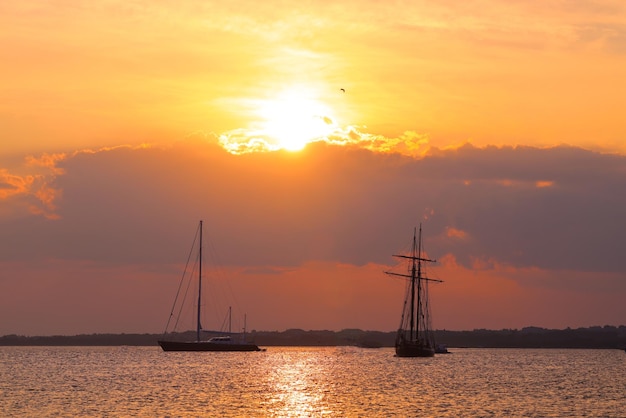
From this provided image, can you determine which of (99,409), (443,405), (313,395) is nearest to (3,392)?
(99,409)

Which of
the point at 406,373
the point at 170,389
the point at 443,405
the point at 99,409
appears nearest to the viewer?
the point at 99,409

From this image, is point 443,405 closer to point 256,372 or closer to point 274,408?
point 274,408

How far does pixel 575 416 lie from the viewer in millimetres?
90875

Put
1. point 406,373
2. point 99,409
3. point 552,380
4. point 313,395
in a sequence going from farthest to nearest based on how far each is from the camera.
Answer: point 406,373, point 552,380, point 313,395, point 99,409

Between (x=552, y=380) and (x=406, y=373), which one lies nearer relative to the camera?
(x=552, y=380)

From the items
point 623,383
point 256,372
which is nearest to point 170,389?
point 256,372

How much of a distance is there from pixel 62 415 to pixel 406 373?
276 feet

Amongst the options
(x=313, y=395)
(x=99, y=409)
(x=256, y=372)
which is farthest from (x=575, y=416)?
(x=256, y=372)

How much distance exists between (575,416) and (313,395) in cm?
3140

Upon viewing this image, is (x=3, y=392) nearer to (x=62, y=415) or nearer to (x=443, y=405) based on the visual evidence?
(x=62, y=415)

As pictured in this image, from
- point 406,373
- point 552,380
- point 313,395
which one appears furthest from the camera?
point 406,373

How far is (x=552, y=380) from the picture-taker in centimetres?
14988

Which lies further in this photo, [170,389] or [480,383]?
[480,383]

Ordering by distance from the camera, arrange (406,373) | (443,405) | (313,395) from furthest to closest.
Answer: (406,373) < (313,395) < (443,405)
